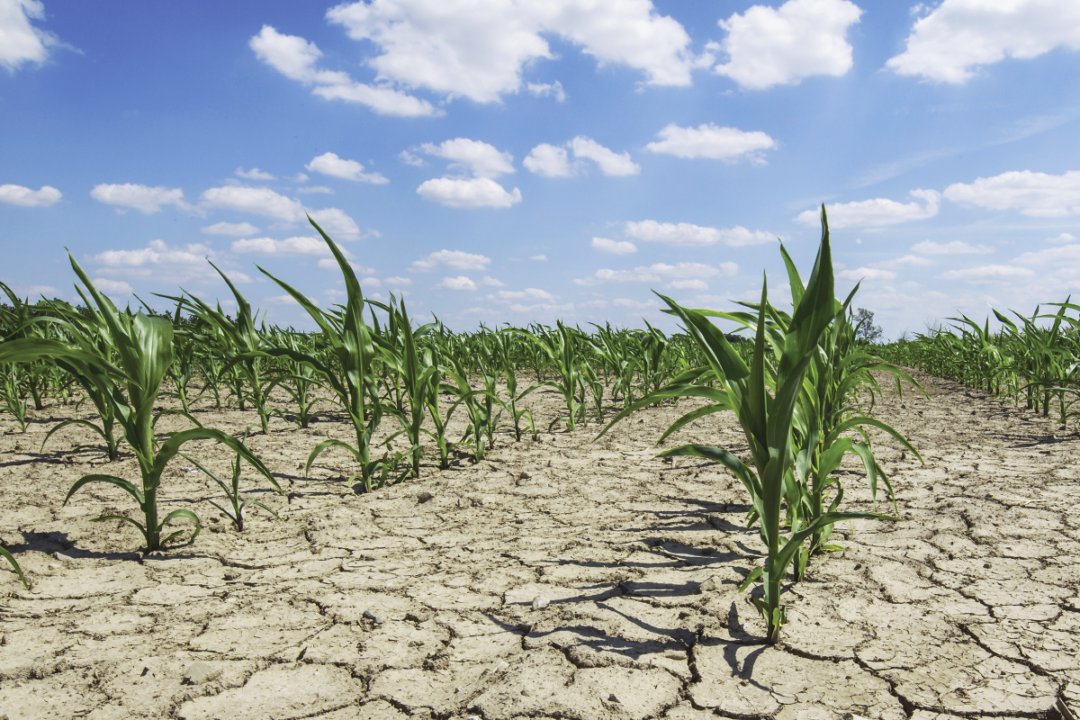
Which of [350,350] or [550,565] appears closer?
[550,565]

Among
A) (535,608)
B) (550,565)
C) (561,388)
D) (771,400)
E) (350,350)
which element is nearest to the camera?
(771,400)

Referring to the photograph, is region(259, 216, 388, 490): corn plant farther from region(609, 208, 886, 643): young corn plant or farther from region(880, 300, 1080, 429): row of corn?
region(880, 300, 1080, 429): row of corn

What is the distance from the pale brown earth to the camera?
1.16m

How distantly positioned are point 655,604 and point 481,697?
1.58 feet

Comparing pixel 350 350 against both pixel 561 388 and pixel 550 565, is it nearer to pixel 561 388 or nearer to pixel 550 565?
pixel 550 565

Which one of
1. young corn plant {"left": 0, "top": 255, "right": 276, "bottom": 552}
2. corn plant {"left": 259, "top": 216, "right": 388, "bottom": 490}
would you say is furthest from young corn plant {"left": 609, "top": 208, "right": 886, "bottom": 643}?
corn plant {"left": 259, "top": 216, "right": 388, "bottom": 490}

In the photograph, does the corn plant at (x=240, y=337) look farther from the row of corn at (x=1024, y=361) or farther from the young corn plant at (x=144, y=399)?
the row of corn at (x=1024, y=361)

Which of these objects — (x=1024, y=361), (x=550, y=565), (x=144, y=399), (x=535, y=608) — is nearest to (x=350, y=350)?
(x=144, y=399)

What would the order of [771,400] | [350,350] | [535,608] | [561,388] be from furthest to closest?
[561,388]
[350,350]
[535,608]
[771,400]

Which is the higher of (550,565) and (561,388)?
(561,388)

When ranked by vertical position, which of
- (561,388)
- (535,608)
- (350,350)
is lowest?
(535,608)

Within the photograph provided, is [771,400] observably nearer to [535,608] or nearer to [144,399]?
[535,608]

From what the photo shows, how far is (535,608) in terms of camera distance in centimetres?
148

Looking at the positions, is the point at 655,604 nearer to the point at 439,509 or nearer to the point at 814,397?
the point at 814,397
